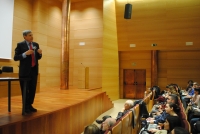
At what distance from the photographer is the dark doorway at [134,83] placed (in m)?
8.78

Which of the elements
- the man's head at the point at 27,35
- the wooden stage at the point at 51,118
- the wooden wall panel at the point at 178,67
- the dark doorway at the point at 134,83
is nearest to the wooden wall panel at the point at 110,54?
the dark doorway at the point at 134,83

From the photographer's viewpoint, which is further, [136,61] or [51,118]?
[136,61]

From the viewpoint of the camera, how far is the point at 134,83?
29.2 feet

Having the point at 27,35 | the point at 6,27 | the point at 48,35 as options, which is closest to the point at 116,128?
the point at 27,35

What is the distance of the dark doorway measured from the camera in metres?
8.78

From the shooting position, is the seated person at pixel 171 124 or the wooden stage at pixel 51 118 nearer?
the seated person at pixel 171 124

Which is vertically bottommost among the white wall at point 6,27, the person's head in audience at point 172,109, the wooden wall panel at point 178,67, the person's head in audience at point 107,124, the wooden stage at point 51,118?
the wooden stage at point 51,118

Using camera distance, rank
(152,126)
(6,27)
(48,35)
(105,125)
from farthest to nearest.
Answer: (48,35) → (6,27) → (152,126) → (105,125)

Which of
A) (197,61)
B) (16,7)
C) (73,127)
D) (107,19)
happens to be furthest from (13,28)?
(197,61)

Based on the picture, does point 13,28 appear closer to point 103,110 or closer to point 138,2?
point 103,110

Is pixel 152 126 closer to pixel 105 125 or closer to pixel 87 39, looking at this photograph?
pixel 105 125

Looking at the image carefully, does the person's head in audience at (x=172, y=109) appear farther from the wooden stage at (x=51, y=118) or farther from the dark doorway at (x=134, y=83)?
the dark doorway at (x=134, y=83)

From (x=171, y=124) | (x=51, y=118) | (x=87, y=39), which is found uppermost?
(x=87, y=39)

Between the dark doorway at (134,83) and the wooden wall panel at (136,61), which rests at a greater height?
the wooden wall panel at (136,61)
